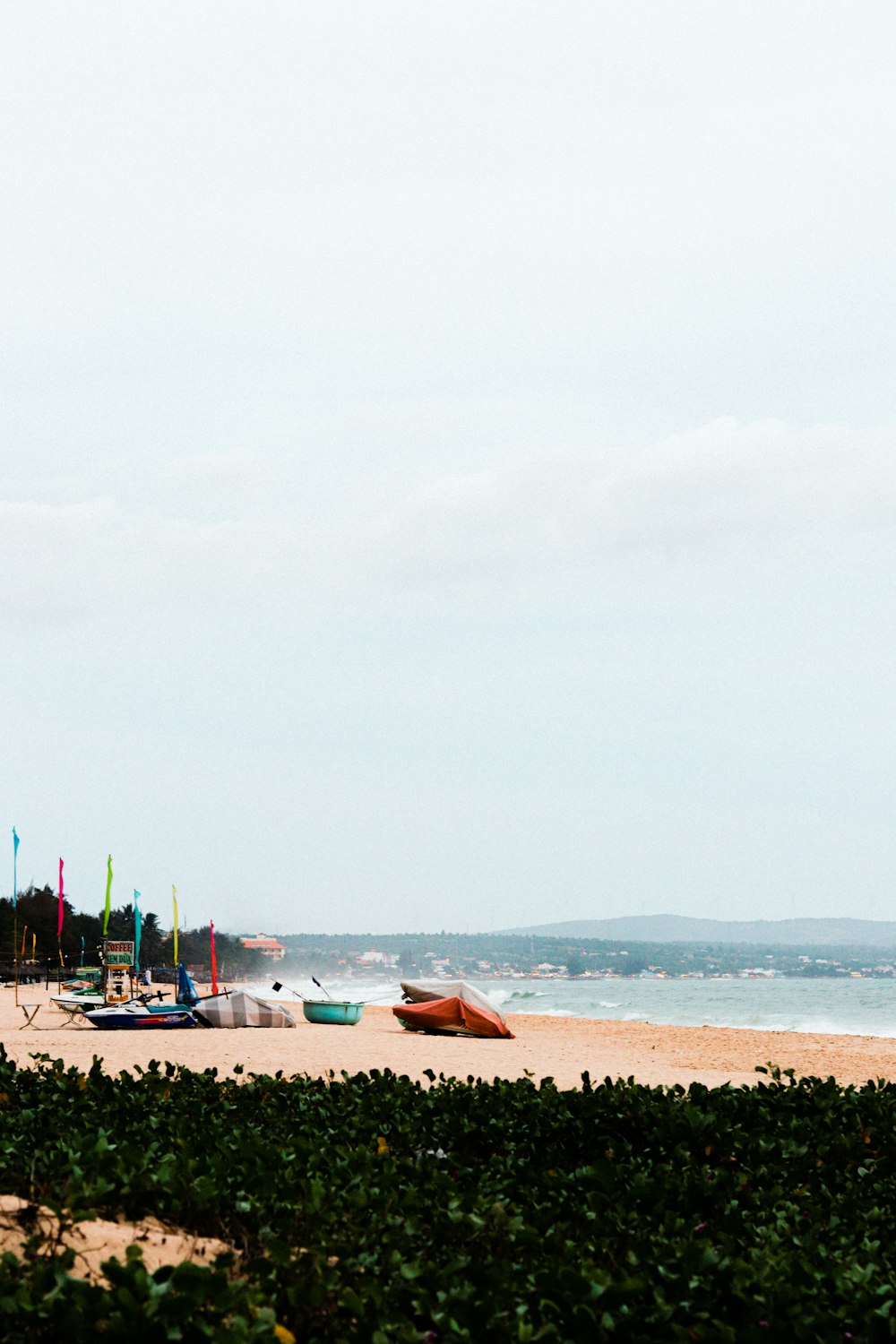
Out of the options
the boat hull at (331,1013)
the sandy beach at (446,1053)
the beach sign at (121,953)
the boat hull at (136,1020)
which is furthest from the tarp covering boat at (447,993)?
the beach sign at (121,953)

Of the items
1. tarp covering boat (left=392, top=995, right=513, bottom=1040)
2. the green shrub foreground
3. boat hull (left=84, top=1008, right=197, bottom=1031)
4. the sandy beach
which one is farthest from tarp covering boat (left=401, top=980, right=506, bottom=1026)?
the green shrub foreground

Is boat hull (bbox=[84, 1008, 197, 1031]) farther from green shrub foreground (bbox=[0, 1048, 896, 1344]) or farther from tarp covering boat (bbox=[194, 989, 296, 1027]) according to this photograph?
green shrub foreground (bbox=[0, 1048, 896, 1344])

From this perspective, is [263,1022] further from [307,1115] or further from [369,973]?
[369,973]

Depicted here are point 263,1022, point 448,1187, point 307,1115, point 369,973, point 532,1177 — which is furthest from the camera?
point 369,973

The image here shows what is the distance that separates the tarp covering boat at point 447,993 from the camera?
26.3 m

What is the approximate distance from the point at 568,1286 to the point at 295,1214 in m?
1.19

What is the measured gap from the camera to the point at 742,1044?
30.1m

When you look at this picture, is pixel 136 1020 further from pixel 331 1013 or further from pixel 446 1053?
pixel 331 1013

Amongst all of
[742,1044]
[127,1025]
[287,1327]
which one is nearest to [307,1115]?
[287,1327]

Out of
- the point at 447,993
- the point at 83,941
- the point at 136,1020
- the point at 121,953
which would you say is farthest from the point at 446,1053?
the point at 83,941

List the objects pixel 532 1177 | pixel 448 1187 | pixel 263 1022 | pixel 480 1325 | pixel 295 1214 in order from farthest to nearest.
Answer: pixel 263 1022, pixel 532 1177, pixel 448 1187, pixel 295 1214, pixel 480 1325

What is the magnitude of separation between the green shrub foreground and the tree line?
151 feet

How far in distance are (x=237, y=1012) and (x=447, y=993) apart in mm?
5186

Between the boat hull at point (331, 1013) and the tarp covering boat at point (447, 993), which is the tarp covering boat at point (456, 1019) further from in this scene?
the boat hull at point (331, 1013)
